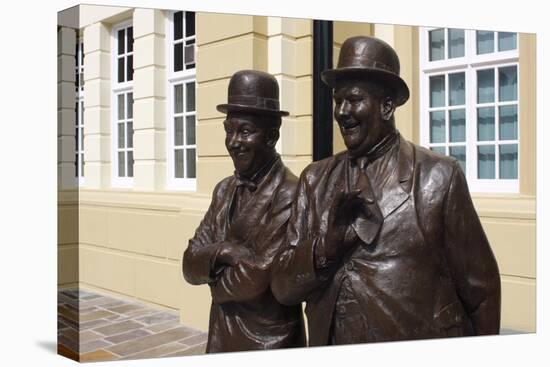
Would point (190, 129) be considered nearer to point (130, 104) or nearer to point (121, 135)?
point (130, 104)

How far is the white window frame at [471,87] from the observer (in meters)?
3.74

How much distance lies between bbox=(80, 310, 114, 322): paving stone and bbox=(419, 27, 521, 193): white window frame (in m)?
2.21

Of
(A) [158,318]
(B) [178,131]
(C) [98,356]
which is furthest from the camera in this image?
(B) [178,131]

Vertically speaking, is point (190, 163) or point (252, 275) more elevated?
point (190, 163)

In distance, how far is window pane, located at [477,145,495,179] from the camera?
3.75m

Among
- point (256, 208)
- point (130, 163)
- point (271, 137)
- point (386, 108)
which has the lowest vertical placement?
point (256, 208)

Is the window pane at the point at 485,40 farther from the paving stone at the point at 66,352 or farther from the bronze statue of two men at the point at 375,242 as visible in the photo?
the paving stone at the point at 66,352

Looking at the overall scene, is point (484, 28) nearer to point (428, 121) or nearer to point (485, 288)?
point (428, 121)

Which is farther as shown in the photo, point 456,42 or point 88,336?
point 456,42

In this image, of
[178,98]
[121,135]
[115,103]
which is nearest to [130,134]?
[121,135]

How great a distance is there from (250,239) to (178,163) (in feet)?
4.01

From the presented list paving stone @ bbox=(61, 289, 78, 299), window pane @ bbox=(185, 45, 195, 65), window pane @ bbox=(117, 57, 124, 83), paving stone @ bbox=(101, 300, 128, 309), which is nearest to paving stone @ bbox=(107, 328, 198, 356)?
paving stone @ bbox=(101, 300, 128, 309)

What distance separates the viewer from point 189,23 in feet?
11.9

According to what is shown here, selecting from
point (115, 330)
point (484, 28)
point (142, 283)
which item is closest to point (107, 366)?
point (115, 330)
